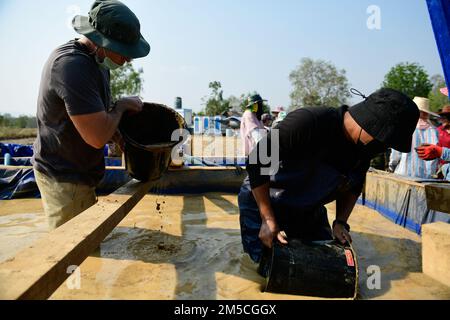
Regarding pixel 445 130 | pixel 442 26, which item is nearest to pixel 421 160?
pixel 445 130

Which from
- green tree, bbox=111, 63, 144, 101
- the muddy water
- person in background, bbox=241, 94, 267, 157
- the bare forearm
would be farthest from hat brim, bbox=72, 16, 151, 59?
green tree, bbox=111, 63, 144, 101

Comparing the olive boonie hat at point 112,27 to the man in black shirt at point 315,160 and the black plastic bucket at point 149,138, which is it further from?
the man in black shirt at point 315,160

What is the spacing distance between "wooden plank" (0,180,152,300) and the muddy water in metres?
0.54

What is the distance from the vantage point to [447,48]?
2.21m

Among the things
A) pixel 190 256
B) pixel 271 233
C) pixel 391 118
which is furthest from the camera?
pixel 190 256

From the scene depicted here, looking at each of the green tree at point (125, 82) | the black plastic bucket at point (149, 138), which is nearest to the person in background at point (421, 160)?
the black plastic bucket at point (149, 138)

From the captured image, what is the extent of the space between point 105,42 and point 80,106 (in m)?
0.46

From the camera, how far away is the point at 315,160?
2.31 m

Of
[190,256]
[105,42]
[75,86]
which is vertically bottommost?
[190,256]

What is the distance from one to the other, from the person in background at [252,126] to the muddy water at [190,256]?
1.63 meters

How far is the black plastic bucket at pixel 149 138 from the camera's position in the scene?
8.72 feet

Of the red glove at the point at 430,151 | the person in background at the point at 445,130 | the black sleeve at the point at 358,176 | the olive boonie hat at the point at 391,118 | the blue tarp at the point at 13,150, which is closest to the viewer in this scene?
the olive boonie hat at the point at 391,118

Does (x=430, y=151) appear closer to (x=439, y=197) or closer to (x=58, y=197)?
(x=439, y=197)

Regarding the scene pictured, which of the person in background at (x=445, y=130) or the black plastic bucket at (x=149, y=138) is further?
the person in background at (x=445, y=130)
